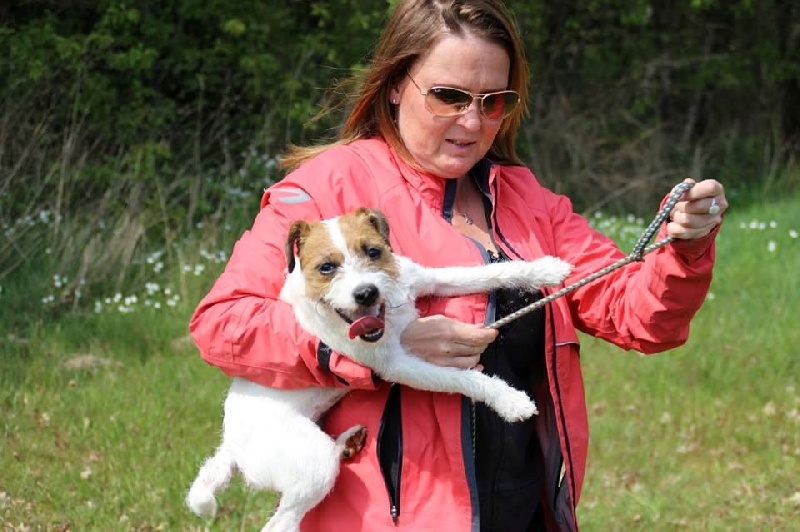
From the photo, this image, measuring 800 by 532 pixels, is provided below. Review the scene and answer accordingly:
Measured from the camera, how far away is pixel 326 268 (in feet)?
8.79

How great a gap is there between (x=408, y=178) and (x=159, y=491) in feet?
9.06

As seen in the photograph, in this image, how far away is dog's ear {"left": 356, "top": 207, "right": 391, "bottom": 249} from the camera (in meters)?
2.65

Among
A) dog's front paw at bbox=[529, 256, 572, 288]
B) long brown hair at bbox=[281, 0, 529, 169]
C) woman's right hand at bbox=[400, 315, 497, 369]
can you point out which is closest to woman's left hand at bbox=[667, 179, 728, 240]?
dog's front paw at bbox=[529, 256, 572, 288]

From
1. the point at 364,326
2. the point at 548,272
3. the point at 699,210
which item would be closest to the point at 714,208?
the point at 699,210

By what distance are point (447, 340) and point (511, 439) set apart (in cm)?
Answer: 32

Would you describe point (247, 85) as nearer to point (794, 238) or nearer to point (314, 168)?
point (794, 238)

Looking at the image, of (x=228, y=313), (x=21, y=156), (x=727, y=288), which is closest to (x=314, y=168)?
(x=228, y=313)

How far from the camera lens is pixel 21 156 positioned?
352 inches

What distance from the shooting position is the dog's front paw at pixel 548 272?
9.38ft

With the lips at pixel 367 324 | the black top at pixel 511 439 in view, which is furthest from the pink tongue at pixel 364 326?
the black top at pixel 511 439

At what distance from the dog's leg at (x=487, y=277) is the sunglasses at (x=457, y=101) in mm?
390

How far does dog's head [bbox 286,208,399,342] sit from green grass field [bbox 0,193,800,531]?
2.32 meters

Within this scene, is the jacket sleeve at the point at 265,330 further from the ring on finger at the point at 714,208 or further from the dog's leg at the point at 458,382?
the ring on finger at the point at 714,208

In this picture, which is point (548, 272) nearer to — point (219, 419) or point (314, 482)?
point (314, 482)
